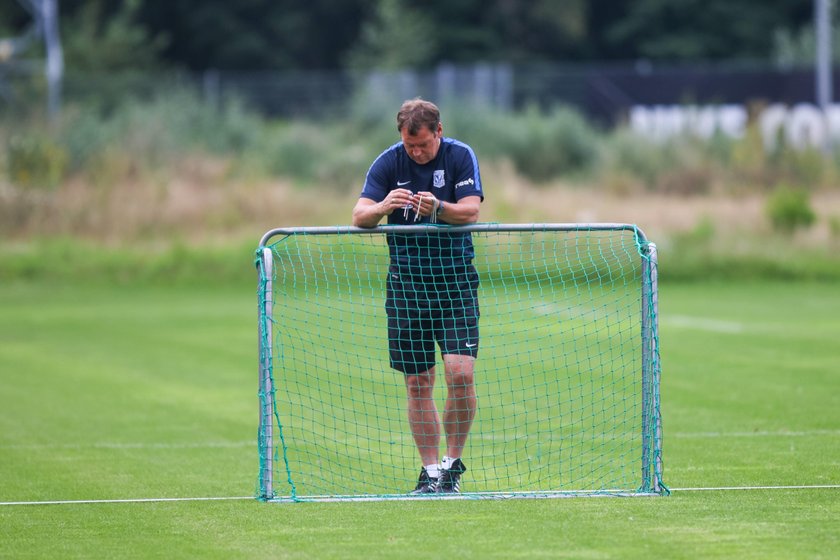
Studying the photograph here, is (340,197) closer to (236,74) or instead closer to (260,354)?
(260,354)

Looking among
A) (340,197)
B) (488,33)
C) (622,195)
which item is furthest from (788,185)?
(488,33)

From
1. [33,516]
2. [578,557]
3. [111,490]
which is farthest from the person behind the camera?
[111,490]

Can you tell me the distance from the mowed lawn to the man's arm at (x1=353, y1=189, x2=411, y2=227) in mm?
1541

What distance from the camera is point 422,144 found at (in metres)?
7.84

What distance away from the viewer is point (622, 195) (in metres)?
30.7

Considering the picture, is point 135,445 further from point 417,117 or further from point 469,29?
point 469,29

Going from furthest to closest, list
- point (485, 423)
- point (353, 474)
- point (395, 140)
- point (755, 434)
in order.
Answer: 1. point (395, 140)
2. point (485, 423)
3. point (755, 434)
4. point (353, 474)

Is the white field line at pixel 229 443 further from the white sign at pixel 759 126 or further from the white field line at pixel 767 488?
the white sign at pixel 759 126

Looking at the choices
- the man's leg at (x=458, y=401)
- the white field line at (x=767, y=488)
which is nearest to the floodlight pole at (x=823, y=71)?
the white field line at (x=767, y=488)

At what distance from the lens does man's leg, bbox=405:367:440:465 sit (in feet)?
26.5

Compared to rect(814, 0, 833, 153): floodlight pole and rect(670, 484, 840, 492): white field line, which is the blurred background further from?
rect(670, 484, 840, 492): white field line

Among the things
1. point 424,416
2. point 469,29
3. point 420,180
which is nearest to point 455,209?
point 420,180

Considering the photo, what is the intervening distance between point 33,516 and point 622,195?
955 inches

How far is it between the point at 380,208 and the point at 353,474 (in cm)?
198
